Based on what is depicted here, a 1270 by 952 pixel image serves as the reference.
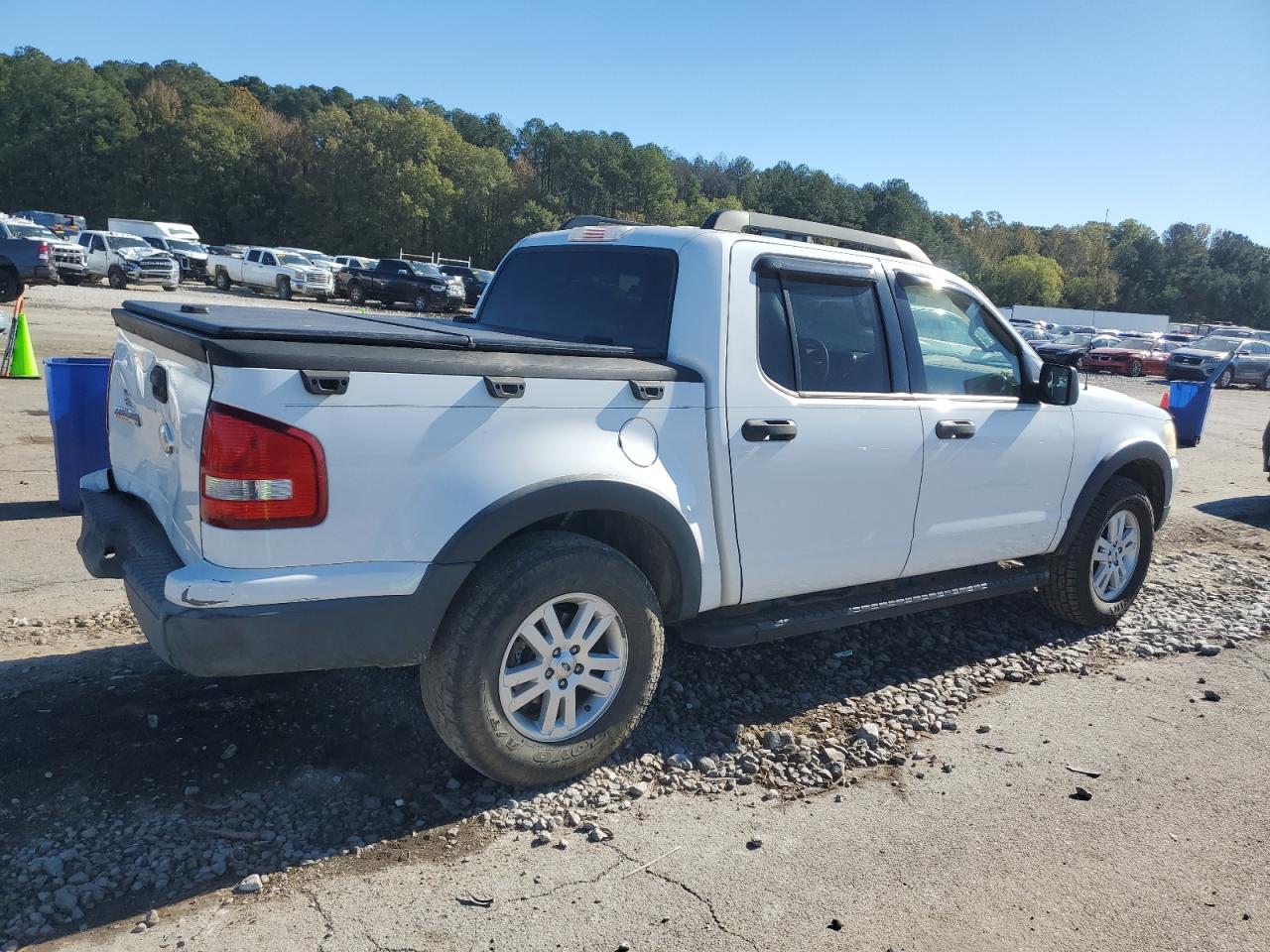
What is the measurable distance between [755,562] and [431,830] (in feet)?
5.13

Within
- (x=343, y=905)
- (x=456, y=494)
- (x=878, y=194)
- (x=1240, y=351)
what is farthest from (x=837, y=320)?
(x=878, y=194)

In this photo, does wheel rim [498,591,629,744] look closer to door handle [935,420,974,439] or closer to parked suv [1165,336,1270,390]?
door handle [935,420,974,439]

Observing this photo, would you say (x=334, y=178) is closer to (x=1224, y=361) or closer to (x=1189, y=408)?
(x=1224, y=361)

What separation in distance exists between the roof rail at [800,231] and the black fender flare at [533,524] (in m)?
1.40

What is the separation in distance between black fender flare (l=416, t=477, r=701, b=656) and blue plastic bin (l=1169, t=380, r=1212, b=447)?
45.2ft

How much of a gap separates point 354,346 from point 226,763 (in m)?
1.65

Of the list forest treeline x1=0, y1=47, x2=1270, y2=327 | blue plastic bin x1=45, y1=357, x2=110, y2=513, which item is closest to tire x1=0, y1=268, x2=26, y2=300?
blue plastic bin x1=45, y1=357, x2=110, y2=513

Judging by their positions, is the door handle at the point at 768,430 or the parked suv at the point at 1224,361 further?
the parked suv at the point at 1224,361

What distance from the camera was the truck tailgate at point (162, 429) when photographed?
287 centimetres

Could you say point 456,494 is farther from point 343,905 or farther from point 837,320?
point 837,320

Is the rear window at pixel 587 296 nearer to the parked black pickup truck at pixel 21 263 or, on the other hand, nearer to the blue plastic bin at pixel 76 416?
the blue plastic bin at pixel 76 416

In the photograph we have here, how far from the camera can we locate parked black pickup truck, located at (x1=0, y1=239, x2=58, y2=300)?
2064cm

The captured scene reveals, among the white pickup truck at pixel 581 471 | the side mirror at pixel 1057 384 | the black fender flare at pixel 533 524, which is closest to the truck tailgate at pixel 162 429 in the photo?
the white pickup truck at pixel 581 471

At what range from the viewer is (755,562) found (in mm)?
3818
